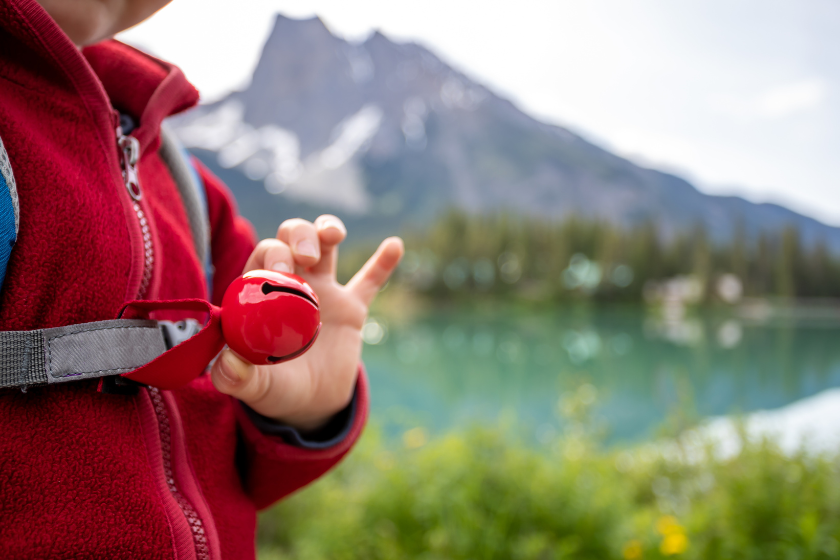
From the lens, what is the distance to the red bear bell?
0.44 m

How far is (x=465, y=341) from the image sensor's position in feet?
58.6

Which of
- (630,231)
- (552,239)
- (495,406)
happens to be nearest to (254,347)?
(495,406)

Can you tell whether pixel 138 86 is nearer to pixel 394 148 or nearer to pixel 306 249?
pixel 306 249

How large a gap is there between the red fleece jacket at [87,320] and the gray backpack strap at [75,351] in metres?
0.03

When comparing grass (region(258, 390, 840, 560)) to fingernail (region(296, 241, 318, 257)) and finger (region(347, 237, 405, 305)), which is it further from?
fingernail (region(296, 241, 318, 257))

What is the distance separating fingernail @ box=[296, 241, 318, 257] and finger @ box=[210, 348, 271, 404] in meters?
0.15

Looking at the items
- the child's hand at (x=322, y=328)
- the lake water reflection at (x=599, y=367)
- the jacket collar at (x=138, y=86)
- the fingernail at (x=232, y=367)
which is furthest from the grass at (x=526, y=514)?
the jacket collar at (x=138, y=86)

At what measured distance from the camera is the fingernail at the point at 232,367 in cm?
48

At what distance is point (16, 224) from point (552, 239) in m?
30.4

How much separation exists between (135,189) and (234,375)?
26 centimetres

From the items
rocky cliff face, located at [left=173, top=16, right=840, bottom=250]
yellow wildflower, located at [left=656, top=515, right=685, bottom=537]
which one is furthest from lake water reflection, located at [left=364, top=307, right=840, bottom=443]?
rocky cliff face, located at [left=173, top=16, right=840, bottom=250]

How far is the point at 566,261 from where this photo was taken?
28.4 meters

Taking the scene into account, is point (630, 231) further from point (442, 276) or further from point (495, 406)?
point (495, 406)

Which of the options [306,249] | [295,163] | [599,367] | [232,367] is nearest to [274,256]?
[306,249]
